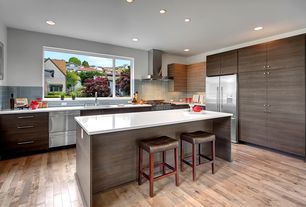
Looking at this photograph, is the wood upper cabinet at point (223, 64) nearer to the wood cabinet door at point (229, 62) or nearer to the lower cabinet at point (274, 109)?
the wood cabinet door at point (229, 62)

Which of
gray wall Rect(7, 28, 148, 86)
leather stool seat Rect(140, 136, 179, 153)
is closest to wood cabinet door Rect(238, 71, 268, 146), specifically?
leather stool seat Rect(140, 136, 179, 153)

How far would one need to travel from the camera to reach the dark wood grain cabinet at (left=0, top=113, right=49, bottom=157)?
10.1 ft

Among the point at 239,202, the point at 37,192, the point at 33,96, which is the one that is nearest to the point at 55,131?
the point at 33,96

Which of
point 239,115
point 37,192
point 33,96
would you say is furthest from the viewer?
point 239,115

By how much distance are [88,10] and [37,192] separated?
2731 mm

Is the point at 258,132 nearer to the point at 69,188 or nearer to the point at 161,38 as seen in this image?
the point at 161,38

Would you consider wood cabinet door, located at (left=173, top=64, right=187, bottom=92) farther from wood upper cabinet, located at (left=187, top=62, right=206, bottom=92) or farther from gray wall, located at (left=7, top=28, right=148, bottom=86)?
gray wall, located at (left=7, top=28, right=148, bottom=86)

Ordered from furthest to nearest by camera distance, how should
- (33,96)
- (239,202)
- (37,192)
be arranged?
(33,96) < (37,192) < (239,202)

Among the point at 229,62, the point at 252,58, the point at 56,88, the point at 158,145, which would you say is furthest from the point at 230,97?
the point at 56,88

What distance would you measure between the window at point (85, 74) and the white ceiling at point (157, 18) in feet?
1.93

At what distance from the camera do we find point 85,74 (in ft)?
14.8

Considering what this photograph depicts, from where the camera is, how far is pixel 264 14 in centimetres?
289

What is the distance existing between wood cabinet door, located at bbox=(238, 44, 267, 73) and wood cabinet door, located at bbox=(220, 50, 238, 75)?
3.9 inches

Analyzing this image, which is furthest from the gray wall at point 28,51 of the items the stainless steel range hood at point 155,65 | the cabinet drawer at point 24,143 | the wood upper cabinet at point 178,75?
the wood upper cabinet at point 178,75
